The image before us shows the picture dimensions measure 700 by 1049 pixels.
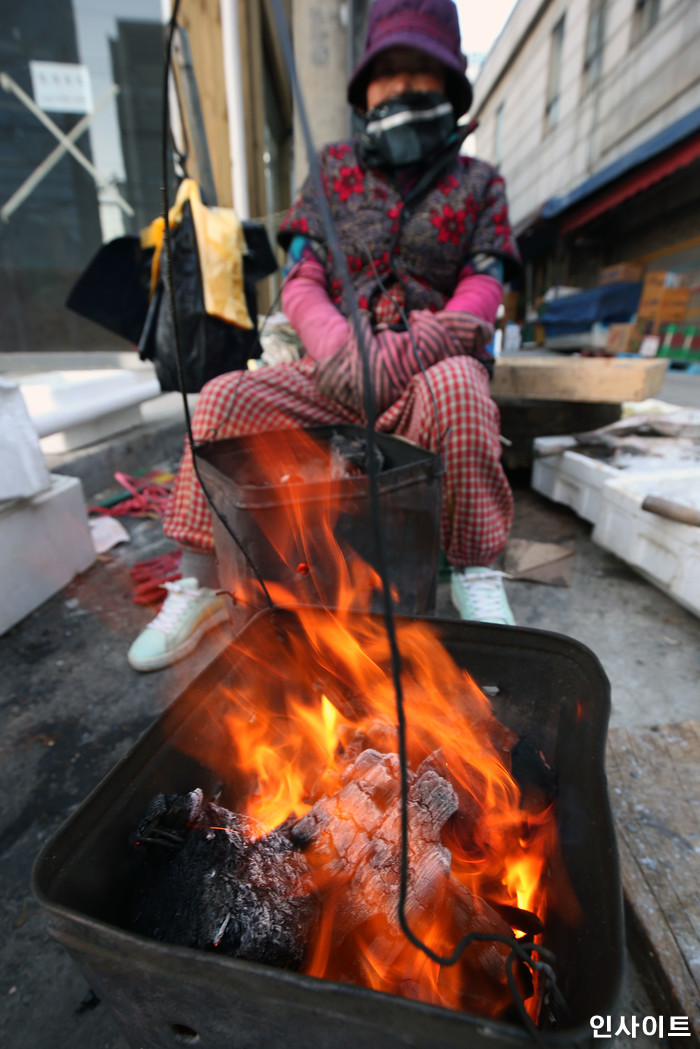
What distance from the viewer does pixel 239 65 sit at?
457 cm

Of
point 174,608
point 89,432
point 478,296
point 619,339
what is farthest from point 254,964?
point 619,339

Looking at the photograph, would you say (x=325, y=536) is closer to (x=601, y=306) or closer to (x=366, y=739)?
(x=366, y=739)

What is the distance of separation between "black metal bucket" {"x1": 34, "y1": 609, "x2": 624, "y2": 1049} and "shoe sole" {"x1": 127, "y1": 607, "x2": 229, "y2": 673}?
822 millimetres

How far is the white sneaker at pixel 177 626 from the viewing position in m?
1.69

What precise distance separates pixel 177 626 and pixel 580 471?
6.27ft

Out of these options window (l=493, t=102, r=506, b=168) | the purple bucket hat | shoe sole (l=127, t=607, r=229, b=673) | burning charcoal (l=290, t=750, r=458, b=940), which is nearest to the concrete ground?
shoe sole (l=127, t=607, r=229, b=673)

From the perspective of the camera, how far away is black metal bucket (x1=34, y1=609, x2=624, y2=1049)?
475 millimetres

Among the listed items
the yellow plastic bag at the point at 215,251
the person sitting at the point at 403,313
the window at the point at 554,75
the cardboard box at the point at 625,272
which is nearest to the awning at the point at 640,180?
the cardboard box at the point at 625,272

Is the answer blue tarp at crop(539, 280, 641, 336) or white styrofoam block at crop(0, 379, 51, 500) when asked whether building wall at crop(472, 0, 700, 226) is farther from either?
white styrofoam block at crop(0, 379, 51, 500)

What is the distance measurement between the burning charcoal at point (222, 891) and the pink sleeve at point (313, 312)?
4.72ft

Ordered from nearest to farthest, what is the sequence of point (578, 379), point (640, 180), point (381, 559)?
1. point (381, 559)
2. point (578, 379)
3. point (640, 180)

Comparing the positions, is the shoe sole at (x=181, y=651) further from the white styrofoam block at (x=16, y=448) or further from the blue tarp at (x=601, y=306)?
the blue tarp at (x=601, y=306)

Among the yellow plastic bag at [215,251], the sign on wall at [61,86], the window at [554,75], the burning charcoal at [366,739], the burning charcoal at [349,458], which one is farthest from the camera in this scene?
the window at [554,75]

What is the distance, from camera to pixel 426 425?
1.72m
